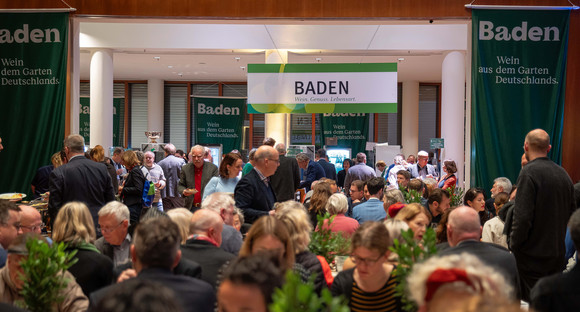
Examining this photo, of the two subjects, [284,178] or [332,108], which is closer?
[284,178]

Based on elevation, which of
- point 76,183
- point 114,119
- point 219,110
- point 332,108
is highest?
point 219,110

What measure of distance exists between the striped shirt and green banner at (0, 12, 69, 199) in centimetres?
554

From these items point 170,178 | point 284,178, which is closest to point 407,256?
point 284,178

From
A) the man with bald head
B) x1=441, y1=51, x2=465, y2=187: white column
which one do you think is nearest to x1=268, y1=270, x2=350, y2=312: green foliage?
the man with bald head

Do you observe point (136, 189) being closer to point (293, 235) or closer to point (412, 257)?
point (293, 235)

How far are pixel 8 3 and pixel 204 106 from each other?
12.3m

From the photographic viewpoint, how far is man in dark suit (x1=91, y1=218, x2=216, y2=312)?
257cm

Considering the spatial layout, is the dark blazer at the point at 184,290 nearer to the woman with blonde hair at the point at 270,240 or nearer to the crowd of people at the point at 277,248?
the crowd of people at the point at 277,248

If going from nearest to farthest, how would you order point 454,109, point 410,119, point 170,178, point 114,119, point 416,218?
point 416,218, point 170,178, point 454,109, point 114,119, point 410,119

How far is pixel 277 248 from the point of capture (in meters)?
3.24

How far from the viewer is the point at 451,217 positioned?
3.73 metres

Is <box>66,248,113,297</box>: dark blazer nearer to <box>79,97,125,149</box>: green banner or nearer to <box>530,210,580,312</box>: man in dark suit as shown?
<box>530,210,580,312</box>: man in dark suit

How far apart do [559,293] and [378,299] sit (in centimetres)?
84

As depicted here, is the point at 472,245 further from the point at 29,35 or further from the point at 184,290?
the point at 29,35
